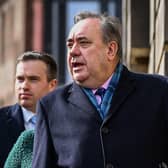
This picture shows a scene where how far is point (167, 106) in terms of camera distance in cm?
732

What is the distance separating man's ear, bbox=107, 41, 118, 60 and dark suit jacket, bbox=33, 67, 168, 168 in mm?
147

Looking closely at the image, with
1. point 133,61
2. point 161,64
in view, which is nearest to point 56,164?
point 161,64

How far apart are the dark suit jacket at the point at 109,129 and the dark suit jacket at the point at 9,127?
4.51 feet

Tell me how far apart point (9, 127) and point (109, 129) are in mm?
1868

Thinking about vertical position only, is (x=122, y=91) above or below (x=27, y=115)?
above

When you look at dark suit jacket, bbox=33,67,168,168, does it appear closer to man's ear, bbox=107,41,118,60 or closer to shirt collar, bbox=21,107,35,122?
man's ear, bbox=107,41,118,60

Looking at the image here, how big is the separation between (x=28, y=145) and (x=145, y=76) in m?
0.90

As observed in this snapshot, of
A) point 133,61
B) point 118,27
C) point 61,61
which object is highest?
point 118,27

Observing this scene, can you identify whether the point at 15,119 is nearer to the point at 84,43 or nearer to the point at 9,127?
the point at 9,127

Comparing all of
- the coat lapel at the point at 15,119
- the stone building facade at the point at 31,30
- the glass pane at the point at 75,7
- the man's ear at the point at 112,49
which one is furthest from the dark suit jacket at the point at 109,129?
the glass pane at the point at 75,7

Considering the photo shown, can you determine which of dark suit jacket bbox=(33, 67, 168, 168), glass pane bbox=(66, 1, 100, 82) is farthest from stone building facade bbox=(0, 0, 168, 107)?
dark suit jacket bbox=(33, 67, 168, 168)

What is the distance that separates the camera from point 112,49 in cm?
747

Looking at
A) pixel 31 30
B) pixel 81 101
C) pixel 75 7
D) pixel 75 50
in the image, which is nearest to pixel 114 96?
pixel 81 101

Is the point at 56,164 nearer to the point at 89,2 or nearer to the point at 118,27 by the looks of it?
the point at 118,27
